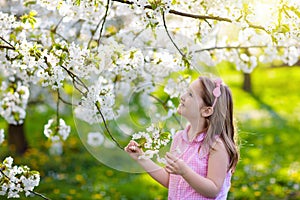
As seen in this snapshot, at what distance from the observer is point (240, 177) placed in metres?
7.20

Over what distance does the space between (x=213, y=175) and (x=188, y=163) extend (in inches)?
5.8

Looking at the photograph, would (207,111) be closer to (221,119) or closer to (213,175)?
(221,119)

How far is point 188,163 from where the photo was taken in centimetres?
304

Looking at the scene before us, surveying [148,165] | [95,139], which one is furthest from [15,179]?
[148,165]

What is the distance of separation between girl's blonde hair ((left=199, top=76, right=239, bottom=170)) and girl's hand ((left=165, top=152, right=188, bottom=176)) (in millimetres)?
236

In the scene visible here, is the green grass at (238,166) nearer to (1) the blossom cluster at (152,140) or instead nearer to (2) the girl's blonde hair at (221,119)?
(2) the girl's blonde hair at (221,119)

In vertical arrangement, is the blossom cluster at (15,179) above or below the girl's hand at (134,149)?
below

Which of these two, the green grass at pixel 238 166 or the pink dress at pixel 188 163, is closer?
the pink dress at pixel 188 163

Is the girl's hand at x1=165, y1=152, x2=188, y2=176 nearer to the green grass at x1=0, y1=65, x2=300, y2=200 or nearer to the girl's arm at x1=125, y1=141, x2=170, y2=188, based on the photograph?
the girl's arm at x1=125, y1=141, x2=170, y2=188

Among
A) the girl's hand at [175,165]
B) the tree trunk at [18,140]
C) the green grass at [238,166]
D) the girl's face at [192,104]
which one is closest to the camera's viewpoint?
the girl's hand at [175,165]

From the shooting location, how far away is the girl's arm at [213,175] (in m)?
Result: 2.88

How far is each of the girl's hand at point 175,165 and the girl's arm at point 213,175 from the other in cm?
2

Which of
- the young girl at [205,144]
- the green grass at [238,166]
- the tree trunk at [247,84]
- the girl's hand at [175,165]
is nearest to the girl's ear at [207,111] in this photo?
the young girl at [205,144]

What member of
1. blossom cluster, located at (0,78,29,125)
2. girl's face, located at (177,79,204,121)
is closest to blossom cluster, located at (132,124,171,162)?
girl's face, located at (177,79,204,121)
